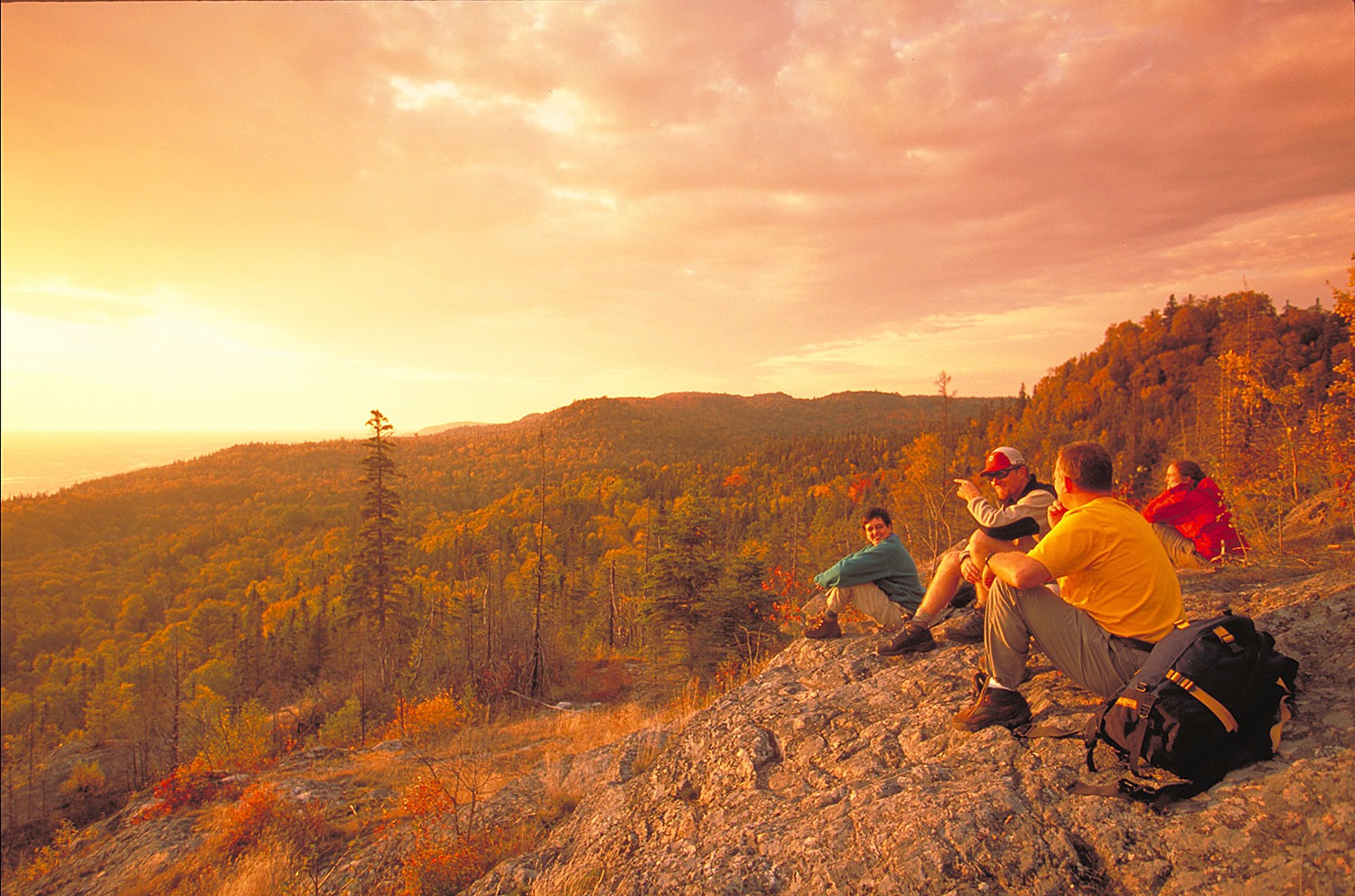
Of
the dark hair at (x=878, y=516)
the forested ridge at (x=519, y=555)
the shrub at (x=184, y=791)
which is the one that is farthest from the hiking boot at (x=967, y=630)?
the shrub at (x=184, y=791)

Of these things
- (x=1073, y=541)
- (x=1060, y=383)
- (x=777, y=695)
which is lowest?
(x=777, y=695)

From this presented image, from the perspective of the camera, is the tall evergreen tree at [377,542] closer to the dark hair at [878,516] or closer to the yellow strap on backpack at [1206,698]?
the dark hair at [878,516]

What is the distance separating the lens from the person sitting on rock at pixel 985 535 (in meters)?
4.72

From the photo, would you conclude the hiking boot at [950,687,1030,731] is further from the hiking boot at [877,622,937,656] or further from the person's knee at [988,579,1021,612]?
the hiking boot at [877,622,937,656]

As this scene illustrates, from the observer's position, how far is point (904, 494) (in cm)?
3312

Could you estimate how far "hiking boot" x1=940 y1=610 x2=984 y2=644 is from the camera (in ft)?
18.0

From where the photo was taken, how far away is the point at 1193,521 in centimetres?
613

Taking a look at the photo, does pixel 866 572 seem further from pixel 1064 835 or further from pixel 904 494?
pixel 904 494

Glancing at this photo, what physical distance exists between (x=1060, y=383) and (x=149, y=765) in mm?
118692

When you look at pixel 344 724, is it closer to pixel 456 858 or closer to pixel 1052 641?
pixel 456 858

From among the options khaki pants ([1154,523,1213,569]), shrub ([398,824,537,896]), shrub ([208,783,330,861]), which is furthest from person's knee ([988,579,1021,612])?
shrub ([208,783,330,861])

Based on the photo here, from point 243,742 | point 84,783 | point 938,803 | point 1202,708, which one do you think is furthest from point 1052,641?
point 84,783

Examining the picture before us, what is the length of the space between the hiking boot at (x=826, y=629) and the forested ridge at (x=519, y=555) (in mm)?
5660

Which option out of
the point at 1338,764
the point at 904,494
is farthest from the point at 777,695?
the point at 904,494
